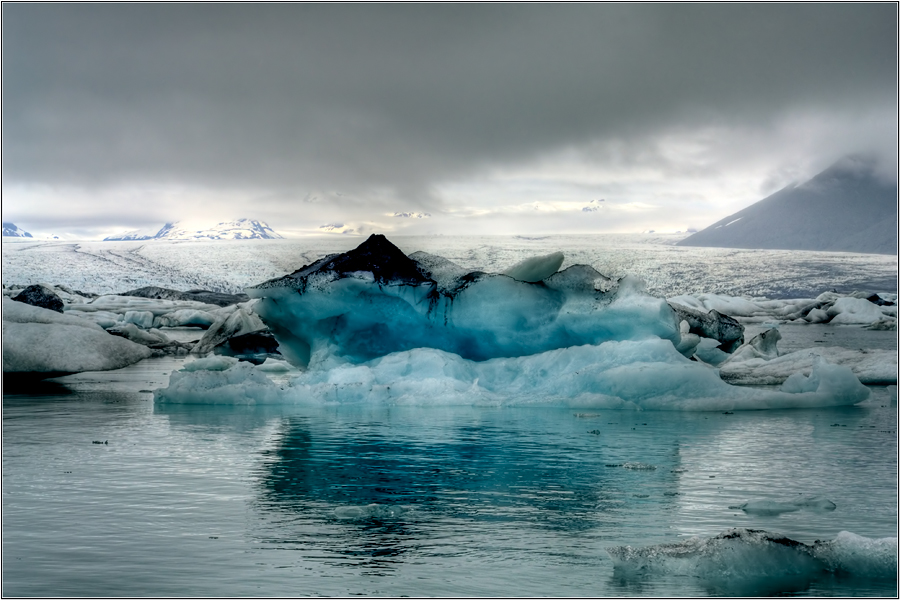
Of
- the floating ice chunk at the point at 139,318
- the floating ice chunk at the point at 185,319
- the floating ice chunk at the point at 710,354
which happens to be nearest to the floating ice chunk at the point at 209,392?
the floating ice chunk at the point at 710,354

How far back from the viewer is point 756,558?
199 inches

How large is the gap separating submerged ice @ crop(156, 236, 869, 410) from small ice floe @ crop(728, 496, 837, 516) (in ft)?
18.7

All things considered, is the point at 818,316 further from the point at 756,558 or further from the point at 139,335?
the point at 756,558

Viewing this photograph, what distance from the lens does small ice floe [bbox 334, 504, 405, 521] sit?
6344mm

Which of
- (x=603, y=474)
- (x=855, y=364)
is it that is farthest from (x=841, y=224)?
(x=603, y=474)

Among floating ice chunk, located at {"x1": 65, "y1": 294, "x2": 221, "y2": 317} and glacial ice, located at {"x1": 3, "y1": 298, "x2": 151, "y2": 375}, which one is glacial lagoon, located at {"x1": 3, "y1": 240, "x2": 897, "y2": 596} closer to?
glacial ice, located at {"x1": 3, "y1": 298, "x2": 151, "y2": 375}

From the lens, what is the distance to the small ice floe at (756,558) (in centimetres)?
503

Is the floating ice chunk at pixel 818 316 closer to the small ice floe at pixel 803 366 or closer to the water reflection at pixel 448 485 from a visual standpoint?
the small ice floe at pixel 803 366

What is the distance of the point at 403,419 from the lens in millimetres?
11578

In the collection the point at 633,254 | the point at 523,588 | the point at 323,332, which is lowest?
the point at 523,588

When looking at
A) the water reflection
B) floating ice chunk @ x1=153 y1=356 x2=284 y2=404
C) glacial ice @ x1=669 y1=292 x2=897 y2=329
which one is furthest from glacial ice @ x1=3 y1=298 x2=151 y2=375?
glacial ice @ x1=669 y1=292 x2=897 y2=329

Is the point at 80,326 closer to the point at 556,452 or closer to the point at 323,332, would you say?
the point at 323,332

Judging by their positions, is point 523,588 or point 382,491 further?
point 382,491

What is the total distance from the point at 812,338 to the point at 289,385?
20.1m
